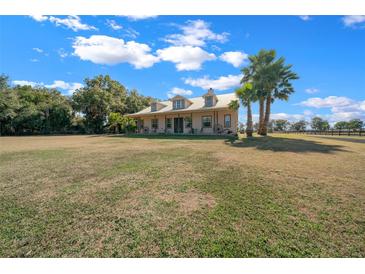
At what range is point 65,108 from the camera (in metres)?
31.2

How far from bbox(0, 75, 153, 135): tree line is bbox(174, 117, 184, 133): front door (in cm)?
842

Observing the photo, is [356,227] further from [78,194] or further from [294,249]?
[78,194]

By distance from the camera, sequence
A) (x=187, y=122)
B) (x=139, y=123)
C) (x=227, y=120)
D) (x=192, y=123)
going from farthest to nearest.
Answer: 1. (x=139, y=123)
2. (x=187, y=122)
3. (x=192, y=123)
4. (x=227, y=120)

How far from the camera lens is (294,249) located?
2.04m

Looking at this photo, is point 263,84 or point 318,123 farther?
point 318,123

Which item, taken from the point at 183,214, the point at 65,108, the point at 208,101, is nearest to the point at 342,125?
the point at 208,101

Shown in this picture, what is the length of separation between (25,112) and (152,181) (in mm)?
34591

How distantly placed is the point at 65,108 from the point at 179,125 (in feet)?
74.9

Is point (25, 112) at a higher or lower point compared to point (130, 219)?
higher

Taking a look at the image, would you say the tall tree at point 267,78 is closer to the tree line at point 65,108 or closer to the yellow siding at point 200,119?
the yellow siding at point 200,119

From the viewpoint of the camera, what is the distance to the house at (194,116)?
18531mm

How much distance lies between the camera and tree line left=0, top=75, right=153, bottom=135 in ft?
92.1

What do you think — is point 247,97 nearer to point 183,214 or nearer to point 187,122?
point 187,122
